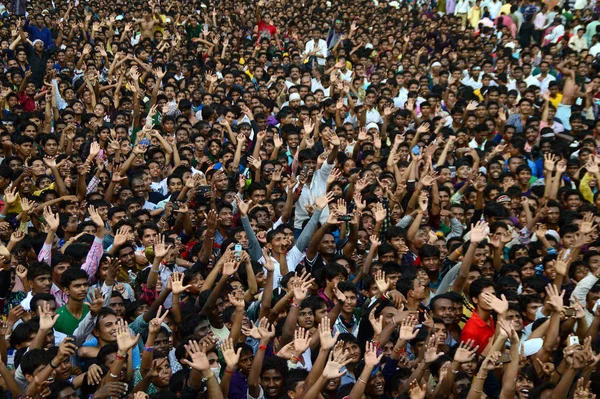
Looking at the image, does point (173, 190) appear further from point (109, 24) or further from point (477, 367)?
point (109, 24)

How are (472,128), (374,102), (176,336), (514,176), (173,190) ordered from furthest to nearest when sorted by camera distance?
(374,102) < (472,128) < (514,176) < (173,190) < (176,336)

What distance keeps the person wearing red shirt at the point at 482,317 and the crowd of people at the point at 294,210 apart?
0.02 metres

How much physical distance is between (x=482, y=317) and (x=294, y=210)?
9.42ft

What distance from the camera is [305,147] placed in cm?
945

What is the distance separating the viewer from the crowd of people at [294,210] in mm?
5008

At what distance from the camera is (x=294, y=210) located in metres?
8.08

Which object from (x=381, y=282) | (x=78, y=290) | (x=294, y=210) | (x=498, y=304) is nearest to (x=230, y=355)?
(x=78, y=290)

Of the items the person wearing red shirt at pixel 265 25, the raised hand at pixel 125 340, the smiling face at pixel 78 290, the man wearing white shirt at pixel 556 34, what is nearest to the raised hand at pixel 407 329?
the raised hand at pixel 125 340

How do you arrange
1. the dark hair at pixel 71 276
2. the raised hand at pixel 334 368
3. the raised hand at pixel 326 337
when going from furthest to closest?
the dark hair at pixel 71 276 < the raised hand at pixel 326 337 < the raised hand at pixel 334 368

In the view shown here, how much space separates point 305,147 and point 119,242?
353 cm

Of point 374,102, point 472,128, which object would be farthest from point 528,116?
point 374,102

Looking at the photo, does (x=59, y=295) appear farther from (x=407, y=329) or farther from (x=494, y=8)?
(x=494, y=8)

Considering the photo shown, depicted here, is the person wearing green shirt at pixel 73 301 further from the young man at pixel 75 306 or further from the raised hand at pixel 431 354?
the raised hand at pixel 431 354

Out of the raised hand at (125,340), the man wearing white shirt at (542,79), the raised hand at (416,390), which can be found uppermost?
the man wearing white shirt at (542,79)
